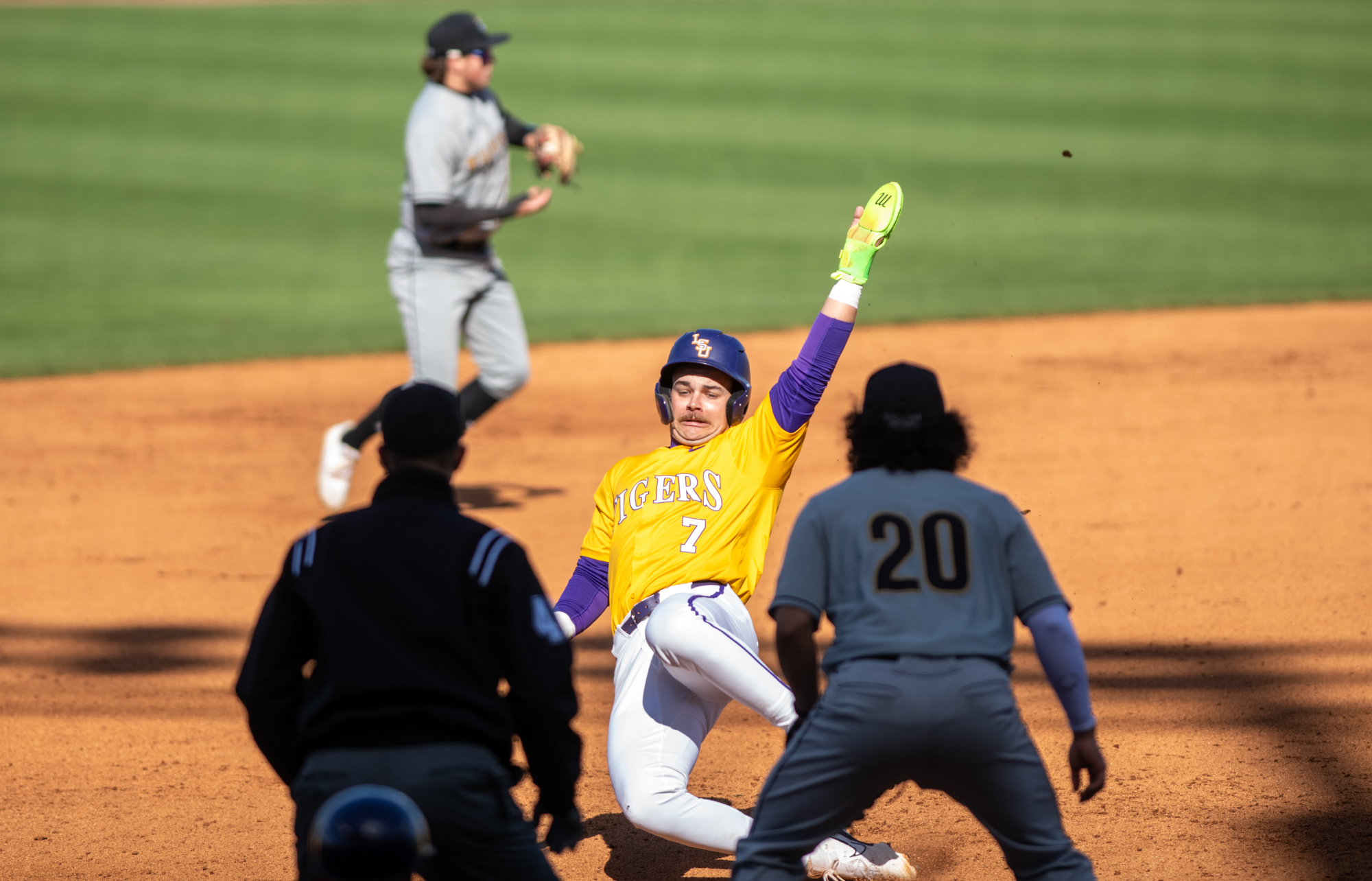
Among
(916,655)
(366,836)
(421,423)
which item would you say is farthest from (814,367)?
(366,836)

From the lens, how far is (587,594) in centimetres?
444

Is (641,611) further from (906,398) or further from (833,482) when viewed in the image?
(833,482)

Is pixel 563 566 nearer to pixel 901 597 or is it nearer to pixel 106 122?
pixel 901 597

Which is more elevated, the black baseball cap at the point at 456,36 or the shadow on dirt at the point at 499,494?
the black baseball cap at the point at 456,36

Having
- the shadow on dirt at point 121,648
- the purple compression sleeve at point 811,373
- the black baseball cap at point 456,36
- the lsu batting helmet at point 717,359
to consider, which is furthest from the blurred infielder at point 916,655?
the black baseball cap at point 456,36

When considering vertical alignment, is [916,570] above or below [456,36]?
below

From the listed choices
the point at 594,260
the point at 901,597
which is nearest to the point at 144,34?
the point at 594,260

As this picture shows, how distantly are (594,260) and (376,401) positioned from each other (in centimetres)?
576

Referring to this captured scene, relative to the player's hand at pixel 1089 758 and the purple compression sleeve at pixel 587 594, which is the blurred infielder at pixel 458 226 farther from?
the player's hand at pixel 1089 758

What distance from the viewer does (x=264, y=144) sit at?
21.3 m

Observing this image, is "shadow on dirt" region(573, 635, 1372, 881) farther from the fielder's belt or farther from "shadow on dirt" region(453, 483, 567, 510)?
"shadow on dirt" region(453, 483, 567, 510)

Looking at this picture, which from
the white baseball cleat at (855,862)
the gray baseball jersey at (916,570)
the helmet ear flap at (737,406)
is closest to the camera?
the gray baseball jersey at (916,570)

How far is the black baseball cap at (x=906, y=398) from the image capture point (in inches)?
127

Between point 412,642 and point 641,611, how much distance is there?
1530mm
